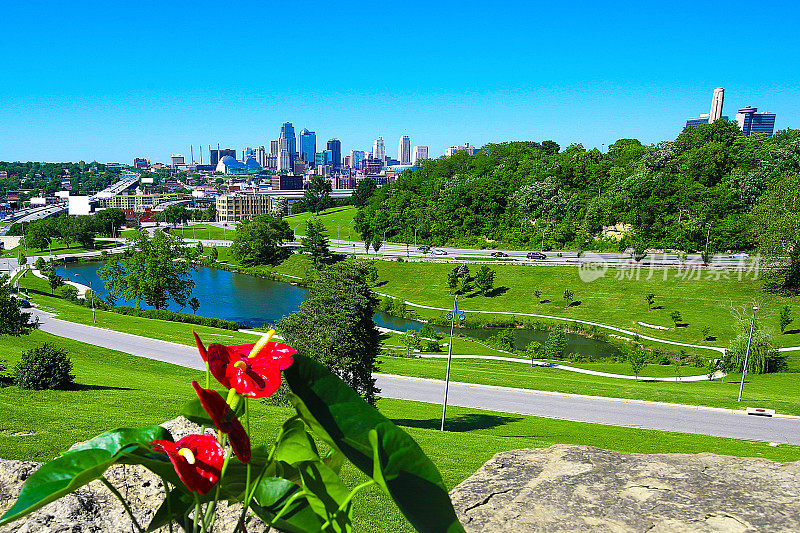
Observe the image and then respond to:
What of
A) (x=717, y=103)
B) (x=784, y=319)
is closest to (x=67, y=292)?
(x=784, y=319)

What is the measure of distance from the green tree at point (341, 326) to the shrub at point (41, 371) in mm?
7351

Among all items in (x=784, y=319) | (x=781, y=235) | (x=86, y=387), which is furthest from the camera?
(x=781, y=235)

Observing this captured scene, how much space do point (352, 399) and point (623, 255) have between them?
6465cm

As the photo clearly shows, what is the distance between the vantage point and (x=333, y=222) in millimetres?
Result: 106625

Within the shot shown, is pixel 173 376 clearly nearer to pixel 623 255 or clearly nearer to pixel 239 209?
pixel 623 255

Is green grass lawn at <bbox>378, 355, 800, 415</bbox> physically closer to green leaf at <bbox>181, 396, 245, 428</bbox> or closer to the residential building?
green leaf at <bbox>181, 396, 245, 428</bbox>

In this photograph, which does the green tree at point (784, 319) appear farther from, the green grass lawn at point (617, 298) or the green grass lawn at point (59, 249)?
the green grass lawn at point (59, 249)

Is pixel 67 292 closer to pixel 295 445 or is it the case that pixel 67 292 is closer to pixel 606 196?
pixel 295 445

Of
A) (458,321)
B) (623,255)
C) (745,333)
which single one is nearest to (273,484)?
(745,333)

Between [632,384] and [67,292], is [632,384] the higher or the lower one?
the higher one

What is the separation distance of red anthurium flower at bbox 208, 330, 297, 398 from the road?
20.4 metres

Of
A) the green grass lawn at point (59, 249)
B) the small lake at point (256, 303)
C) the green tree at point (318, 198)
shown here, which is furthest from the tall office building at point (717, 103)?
the green grass lawn at point (59, 249)

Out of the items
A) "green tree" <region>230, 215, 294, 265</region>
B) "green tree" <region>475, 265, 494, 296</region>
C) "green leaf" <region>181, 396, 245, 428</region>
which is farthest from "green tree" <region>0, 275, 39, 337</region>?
"green tree" <region>230, 215, 294, 265</region>

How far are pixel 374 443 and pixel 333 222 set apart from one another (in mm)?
106436
